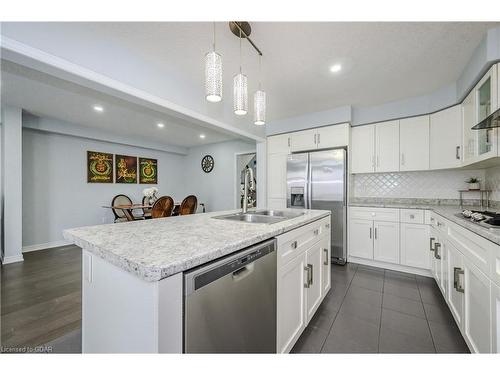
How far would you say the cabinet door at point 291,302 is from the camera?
48.7 inches

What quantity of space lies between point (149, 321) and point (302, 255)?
42.6 inches

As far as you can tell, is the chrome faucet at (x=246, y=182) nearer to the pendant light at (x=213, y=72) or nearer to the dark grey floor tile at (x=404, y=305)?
the pendant light at (x=213, y=72)

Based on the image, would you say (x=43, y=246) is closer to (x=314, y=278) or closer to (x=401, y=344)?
(x=314, y=278)

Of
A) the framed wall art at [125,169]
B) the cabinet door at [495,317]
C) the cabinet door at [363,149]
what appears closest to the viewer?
the cabinet door at [495,317]

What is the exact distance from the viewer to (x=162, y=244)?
869 millimetres

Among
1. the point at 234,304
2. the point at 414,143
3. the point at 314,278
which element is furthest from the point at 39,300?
the point at 414,143

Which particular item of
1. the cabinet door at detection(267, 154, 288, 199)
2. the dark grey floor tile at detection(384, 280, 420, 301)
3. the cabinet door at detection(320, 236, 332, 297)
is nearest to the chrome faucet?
the cabinet door at detection(320, 236, 332, 297)

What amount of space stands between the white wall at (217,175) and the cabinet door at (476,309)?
4403 mm

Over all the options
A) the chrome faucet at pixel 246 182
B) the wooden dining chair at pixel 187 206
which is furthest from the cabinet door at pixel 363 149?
the wooden dining chair at pixel 187 206

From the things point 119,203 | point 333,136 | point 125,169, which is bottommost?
point 119,203

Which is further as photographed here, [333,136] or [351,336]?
[333,136]

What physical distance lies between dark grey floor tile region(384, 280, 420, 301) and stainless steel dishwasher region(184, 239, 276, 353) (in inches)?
69.9

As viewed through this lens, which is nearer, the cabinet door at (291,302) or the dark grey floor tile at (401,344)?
the cabinet door at (291,302)

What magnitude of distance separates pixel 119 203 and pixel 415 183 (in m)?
5.63
